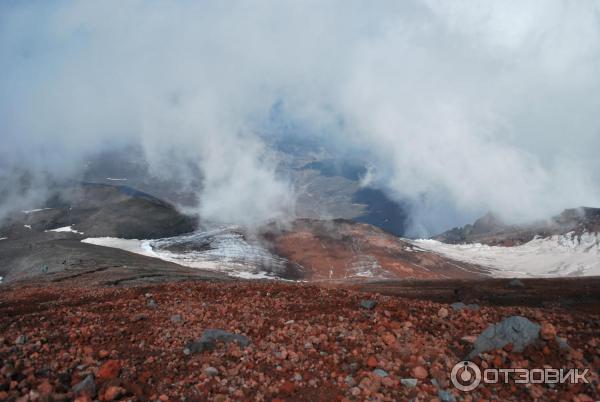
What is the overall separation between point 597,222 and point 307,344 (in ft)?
629

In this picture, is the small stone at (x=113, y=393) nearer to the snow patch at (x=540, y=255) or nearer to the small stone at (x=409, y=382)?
the small stone at (x=409, y=382)

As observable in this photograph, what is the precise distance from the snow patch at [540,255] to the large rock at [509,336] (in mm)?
130457

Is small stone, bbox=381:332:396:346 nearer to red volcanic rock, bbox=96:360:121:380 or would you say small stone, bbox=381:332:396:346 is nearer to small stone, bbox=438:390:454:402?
small stone, bbox=438:390:454:402

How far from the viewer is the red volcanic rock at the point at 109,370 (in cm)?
862

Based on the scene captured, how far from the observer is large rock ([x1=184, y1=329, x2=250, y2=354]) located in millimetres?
10291

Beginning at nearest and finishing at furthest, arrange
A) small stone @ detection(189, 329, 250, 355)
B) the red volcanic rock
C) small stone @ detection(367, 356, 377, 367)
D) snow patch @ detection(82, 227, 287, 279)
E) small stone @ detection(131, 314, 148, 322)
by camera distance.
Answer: the red volcanic rock → small stone @ detection(367, 356, 377, 367) → small stone @ detection(189, 329, 250, 355) → small stone @ detection(131, 314, 148, 322) → snow patch @ detection(82, 227, 287, 279)

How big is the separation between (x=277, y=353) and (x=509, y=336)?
5.11m

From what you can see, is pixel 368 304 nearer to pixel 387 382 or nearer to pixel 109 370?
pixel 387 382

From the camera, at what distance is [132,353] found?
10031 millimetres

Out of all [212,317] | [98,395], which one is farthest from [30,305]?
→ [98,395]

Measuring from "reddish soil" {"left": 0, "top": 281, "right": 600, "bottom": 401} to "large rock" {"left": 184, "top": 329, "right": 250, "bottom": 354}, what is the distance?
0.23m

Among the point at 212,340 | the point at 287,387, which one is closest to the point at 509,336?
the point at 287,387

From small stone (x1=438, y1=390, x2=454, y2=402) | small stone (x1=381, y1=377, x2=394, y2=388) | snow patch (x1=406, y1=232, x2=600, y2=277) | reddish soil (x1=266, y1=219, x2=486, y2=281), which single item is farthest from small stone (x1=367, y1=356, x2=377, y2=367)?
snow patch (x1=406, y1=232, x2=600, y2=277)

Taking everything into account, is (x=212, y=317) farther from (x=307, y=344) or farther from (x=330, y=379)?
(x=330, y=379)
